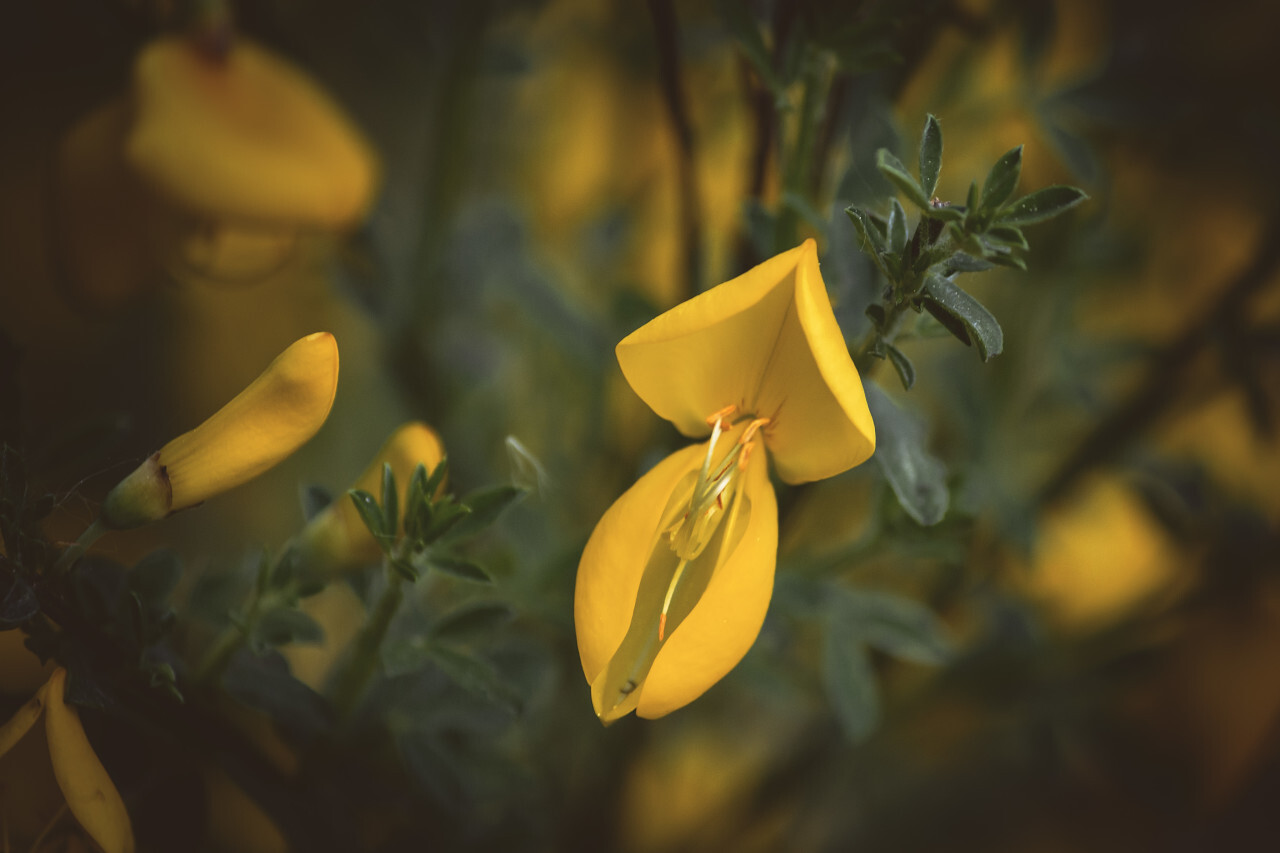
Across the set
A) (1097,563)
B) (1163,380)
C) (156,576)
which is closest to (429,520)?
(156,576)

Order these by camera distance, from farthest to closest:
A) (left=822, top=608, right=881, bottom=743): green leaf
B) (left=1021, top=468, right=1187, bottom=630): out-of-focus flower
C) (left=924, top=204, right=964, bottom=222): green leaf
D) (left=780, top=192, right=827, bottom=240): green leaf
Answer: (left=1021, top=468, right=1187, bottom=630): out-of-focus flower → (left=822, top=608, right=881, bottom=743): green leaf → (left=780, top=192, right=827, bottom=240): green leaf → (left=924, top=204, right=964, bottom=222): green leaf

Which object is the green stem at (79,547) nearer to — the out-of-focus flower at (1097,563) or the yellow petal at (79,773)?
the yellow petal at (79,773)

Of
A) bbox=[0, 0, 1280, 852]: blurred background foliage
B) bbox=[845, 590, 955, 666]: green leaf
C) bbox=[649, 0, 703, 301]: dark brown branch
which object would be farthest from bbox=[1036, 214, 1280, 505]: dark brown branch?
bbox=[649, 0, 703, 301]: dark brown branch

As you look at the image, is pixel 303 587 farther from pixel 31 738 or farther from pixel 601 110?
pixel 601 110

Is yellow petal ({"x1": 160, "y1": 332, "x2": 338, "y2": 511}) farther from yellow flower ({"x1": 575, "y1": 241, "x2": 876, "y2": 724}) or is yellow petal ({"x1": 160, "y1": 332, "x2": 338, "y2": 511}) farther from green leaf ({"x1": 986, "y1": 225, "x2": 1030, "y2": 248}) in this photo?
green leaf ({"x1": 986, "y1": 225, "x2": 1030, "y2": 248})

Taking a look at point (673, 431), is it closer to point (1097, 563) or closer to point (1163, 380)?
point (1163, 380)

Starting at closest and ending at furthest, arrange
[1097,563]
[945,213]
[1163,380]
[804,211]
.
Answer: [945,213] < [804,211] < [1163,380] < [1097,563]

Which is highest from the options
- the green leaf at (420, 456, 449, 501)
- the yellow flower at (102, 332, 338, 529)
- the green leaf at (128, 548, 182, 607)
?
the yellow flower at (102, 332, 338, 529)
